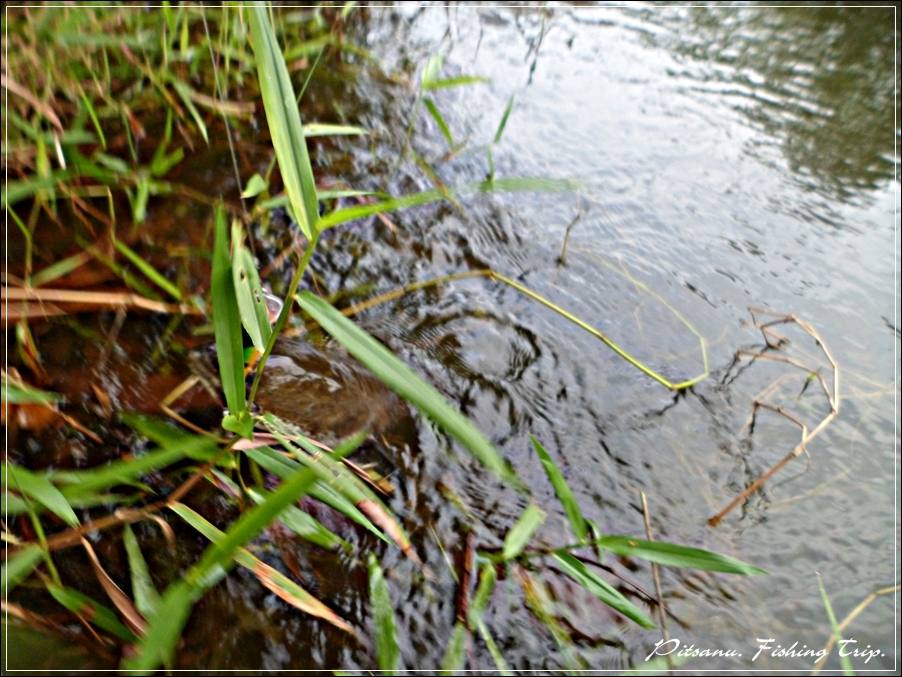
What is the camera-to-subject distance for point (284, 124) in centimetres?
62

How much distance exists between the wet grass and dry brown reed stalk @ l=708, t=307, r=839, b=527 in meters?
0.21

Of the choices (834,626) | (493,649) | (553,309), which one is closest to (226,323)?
(493,649)

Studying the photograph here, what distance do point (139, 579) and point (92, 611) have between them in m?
0.06

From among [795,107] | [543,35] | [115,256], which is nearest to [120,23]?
[115,256]

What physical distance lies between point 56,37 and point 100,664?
4.65ft

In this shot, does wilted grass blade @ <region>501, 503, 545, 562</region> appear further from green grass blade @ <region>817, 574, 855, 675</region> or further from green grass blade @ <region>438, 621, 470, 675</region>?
green grass blade @ <region>817, 574, 855, 675</region>

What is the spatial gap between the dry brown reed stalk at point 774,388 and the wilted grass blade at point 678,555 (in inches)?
9.6

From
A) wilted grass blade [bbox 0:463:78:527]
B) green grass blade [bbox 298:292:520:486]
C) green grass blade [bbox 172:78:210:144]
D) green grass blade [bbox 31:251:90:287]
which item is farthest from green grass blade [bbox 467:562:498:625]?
green grass blade [bbox 172:78:210:144]

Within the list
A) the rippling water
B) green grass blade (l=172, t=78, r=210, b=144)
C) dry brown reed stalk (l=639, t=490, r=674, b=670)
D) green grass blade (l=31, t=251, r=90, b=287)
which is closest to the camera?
dry brown reed stalk (l=639, t=490, r=674, b=670)

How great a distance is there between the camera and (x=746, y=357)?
50.6 inches

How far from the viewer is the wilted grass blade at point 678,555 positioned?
2.43 feet

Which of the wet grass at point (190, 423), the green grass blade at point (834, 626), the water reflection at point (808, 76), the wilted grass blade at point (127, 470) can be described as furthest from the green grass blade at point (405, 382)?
the water reflection at point (808, 76)

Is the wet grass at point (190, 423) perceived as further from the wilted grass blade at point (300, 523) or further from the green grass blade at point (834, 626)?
the green grass blade at point (834, 626)

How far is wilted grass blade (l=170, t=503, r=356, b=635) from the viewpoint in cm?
75
